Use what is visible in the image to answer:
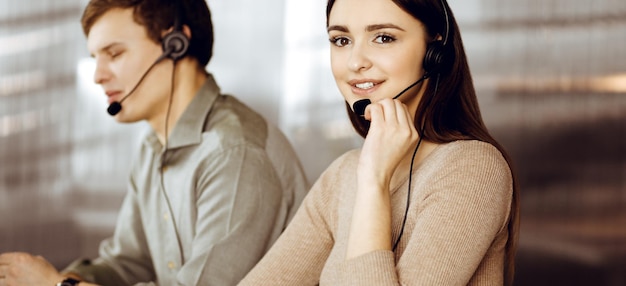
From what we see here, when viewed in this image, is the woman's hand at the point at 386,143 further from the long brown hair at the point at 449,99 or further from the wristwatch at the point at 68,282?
the wristwatch at the point at 68,282

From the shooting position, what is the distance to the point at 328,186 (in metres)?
1.49

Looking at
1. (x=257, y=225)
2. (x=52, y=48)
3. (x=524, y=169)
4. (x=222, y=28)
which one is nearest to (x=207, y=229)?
(x=257, y=225)

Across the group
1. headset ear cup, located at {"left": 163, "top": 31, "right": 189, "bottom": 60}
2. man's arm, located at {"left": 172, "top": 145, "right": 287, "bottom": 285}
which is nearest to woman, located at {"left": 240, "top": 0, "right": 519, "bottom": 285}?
man's arm, located at {"left": 172, "top": 145, "right": 287, "bottom": 285}

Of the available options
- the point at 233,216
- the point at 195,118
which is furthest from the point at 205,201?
the point at 195,118

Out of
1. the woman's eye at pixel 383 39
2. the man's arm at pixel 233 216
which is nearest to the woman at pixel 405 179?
the woman's eye at pixel 383 39

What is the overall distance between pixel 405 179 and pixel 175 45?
812mm

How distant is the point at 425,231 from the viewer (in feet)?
3.81

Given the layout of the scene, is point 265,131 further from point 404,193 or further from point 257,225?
point 404,193

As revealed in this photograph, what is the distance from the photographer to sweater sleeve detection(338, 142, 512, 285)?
1.14 metres

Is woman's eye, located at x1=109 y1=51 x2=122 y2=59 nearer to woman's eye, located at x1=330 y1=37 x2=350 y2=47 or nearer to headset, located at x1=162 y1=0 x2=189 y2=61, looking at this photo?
headset, located at x1=162 y1=0 x2=189 y2=61

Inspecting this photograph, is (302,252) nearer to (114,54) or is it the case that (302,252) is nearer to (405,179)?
(405,179)

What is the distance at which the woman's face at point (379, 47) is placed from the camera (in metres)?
1.32

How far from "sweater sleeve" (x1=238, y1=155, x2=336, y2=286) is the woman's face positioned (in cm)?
23

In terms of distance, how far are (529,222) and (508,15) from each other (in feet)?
2.36
